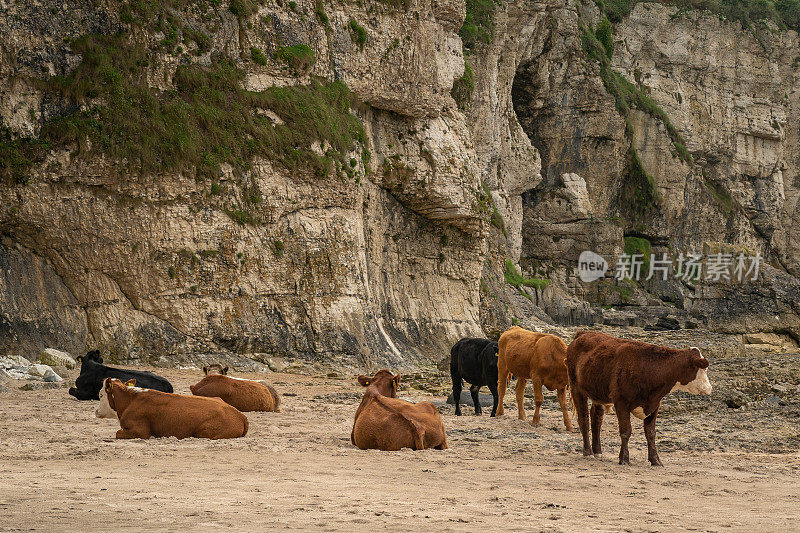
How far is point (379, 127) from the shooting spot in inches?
1422

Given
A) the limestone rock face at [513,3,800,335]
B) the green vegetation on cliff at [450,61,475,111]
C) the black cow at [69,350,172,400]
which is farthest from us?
the limestone rock face at [513,3,800,335]

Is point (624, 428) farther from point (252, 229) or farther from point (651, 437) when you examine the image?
point (252, 229)

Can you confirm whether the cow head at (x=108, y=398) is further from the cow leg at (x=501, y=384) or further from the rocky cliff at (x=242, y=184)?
the rocky cliff at (x=242, y=184)

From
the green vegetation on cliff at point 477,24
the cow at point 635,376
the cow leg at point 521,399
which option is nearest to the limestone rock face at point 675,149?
the green vegetation on cliff at point 477,24

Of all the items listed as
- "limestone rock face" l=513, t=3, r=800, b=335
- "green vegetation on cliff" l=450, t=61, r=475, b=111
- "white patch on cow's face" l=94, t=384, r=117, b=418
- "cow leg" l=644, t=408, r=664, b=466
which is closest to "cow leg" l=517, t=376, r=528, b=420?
"cow leg" l=644, t=408, r=664, b=466

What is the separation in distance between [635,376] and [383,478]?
10.9 feet

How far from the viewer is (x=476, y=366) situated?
1695 cm

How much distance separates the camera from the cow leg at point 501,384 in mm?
15997

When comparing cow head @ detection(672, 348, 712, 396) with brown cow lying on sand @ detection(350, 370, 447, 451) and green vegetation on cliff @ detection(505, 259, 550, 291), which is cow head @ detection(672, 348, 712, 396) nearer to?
brown cow lying on sand @ detection(350, 370, 447, 451)

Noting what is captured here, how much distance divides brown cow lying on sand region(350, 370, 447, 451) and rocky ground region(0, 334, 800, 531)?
1.15ft

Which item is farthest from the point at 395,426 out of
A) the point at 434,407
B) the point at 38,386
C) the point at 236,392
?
the point at 38,386

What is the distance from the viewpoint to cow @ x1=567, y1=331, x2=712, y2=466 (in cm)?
1065

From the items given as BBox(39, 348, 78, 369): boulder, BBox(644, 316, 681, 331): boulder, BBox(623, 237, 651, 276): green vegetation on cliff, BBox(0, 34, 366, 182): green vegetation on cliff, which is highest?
BBox(0, 34, 366, 182): green vegetation on cliff

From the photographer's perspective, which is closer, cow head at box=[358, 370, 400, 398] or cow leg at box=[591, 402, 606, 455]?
cow leg at box=[591, 402, 606, 455]
